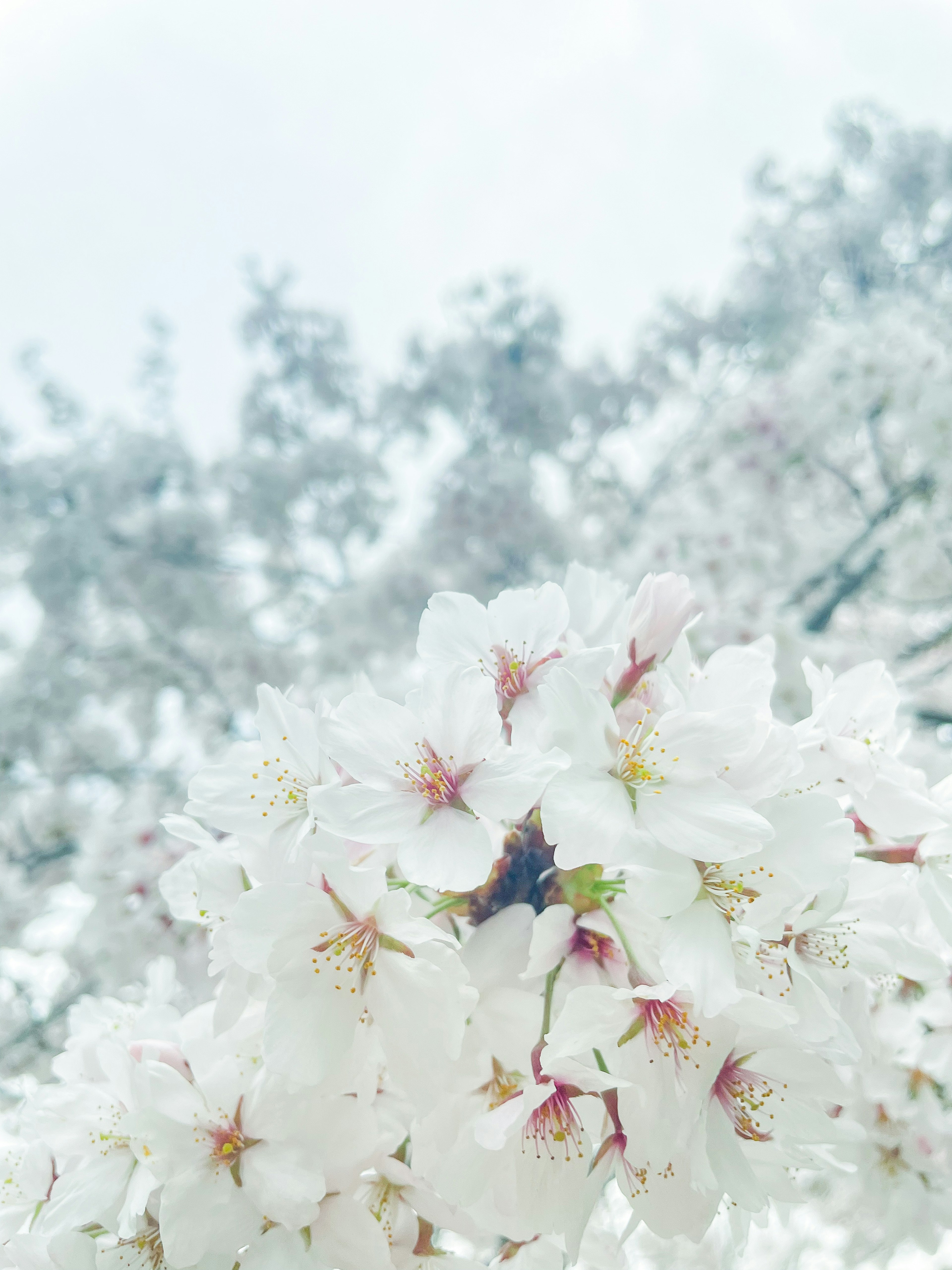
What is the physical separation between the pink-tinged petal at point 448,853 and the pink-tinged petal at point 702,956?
0.15m

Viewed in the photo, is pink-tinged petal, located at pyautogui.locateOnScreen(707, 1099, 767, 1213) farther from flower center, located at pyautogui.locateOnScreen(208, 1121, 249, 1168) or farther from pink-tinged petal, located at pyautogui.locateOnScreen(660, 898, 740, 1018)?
flower center, located at pyautogui.locateOnScreen(208, 1121, 249, 1168)

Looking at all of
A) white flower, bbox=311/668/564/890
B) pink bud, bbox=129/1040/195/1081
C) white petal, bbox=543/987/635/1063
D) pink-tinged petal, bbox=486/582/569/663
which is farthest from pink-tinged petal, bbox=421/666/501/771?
pink bud, bbox=129/1040/195/1081

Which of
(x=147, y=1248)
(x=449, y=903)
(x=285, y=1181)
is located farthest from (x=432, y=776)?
(x=147, y=1248)

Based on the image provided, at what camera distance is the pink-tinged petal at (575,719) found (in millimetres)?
609

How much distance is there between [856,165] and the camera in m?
5.31

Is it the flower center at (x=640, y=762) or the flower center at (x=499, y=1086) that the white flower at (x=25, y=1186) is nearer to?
the flower center at (x=499, y=1086)

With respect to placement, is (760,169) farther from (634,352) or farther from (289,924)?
(289,924)

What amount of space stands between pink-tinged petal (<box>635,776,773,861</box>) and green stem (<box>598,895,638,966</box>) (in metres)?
0.10

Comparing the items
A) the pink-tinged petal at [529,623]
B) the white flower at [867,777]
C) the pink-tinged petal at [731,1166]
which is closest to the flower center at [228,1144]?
the pink-tinged petal at [731,1166]

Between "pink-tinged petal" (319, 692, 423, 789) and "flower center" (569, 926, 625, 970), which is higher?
"pink-tinged petal" (319, 692, 423, 789)

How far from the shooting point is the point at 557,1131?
61 cm

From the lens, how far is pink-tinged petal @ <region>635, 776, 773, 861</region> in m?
0.56

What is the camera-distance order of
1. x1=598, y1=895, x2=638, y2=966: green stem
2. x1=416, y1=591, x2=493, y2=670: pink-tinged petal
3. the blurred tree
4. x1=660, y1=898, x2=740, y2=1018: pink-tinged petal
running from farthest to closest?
the blurred tree < x1=416, y1=591, x2=493, y2=670: pink-tinged petal < x1=598, y1=895, x2=638, y2=966: green stem < x1=660, y1=898, x2=740, y2=1018: pink-tinged petal

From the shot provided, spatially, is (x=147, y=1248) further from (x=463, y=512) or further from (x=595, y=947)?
(x=463, y=512)
